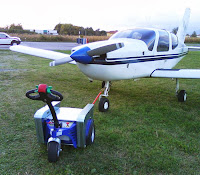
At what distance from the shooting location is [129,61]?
4.87 meters

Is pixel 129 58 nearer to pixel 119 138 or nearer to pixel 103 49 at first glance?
pixel 103 49

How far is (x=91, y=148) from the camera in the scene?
318 cm

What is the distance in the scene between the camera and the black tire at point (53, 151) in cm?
274

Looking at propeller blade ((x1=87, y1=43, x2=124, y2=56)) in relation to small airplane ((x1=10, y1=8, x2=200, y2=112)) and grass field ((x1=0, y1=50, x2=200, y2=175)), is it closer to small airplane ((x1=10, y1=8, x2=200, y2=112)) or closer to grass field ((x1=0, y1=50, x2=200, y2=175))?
small airplane ((x1=10, y1=8, x2=200, y2=112))

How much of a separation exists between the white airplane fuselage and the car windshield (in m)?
0.08

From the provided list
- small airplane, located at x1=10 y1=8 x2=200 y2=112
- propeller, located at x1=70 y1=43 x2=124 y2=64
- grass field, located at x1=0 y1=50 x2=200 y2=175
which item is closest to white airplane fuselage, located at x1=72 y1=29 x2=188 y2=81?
small airplane, located at x1=10 y1=8 x2=200 y2=112

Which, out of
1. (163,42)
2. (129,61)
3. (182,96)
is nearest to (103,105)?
(129,61)

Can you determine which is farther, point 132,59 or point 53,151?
point 132,59

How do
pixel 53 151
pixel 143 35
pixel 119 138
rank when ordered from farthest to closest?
1. pixel 143 35
2. pixel 119 138
3. pixel 53 151

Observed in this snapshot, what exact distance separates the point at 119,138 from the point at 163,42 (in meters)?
3.51

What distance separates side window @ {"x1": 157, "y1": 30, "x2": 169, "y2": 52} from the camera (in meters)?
5.68

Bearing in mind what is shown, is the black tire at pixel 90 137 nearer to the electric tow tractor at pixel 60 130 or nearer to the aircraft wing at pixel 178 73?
the electric tow tractor at pixel 60 130

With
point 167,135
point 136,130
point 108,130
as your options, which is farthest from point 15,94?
point 167,135

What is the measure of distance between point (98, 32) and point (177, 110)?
56.3 metres
